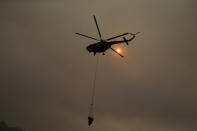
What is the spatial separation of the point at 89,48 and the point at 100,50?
183cm

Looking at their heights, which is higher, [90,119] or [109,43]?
Answer: [109,43]

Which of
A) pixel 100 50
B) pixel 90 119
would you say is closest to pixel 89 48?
pixel 100 50

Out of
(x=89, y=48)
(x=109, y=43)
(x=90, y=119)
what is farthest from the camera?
(x=89, y=48)

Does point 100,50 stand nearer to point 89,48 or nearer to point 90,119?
point 89,48

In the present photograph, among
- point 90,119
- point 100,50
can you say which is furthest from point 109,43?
point 90,119

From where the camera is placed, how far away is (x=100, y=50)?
29.9 meters

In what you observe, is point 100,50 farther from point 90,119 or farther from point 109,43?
point 90,119

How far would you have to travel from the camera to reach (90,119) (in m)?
25.6

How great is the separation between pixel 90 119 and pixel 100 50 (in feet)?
30.8

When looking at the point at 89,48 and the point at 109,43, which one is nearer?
the point at 109,43

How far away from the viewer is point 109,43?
28922 mm

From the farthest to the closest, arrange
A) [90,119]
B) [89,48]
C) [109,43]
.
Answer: [89,48] < [109,43] < [90,119]

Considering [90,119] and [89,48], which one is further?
[89,48]
